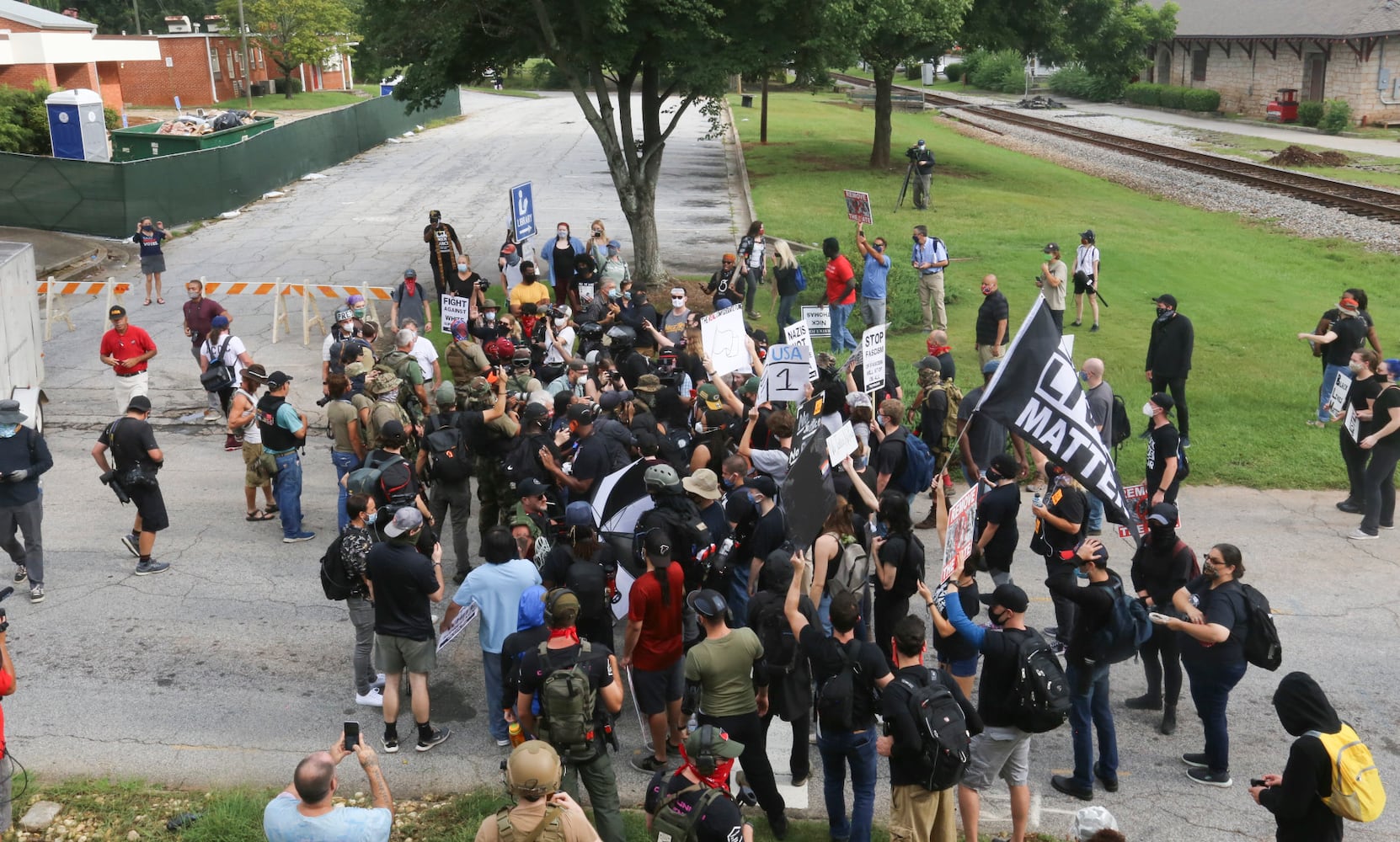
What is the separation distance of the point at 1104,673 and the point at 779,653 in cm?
217

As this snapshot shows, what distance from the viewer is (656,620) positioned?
7559 mm

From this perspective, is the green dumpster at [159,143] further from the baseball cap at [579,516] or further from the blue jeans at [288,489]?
the baseball cap at [579,516]

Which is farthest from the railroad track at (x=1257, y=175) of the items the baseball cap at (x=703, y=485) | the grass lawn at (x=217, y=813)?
the grass lawn at (x=217, y=813)

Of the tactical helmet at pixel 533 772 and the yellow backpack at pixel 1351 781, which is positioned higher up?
the tactical helmet at pixel 533 772

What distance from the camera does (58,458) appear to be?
13.8 m

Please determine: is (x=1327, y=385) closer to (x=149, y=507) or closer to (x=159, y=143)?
(x=149, y=507)

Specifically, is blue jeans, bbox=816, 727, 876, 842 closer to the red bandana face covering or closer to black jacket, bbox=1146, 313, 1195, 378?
the red bandana face covering

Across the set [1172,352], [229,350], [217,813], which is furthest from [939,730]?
[229,350]

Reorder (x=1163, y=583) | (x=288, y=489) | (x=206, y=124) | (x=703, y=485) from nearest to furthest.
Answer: (x=1163, y=583) < (x=703, y=485) < (x=288, y=489) < (x=206, y=124)

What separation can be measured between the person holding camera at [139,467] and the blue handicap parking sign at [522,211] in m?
8.69

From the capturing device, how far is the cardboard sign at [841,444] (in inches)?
348

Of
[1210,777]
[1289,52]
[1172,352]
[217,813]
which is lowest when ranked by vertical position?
[1210,777]

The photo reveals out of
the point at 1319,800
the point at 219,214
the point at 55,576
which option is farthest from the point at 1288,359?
the point at 219,214

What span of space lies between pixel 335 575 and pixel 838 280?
34.5 feet
